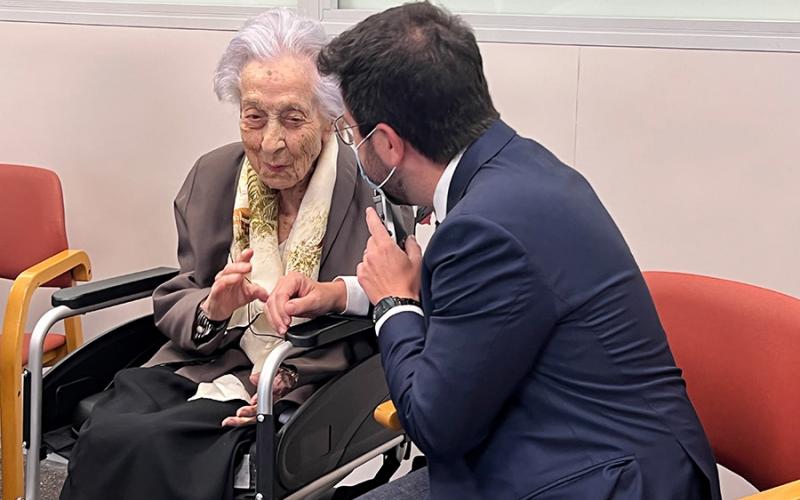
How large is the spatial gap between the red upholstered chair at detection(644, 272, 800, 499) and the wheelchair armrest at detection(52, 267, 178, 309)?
1.04 meters

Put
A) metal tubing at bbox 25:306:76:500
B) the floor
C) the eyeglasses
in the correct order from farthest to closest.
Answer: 1. the floor
2. metal tubing at bbox 25:306:76:500
3. the eyeglasses

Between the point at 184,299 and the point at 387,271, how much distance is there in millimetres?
670

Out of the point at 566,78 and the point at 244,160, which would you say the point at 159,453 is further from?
the point at 566,78

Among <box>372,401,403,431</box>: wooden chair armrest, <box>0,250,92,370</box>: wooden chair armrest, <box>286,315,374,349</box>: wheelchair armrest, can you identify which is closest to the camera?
<box>372,401,403,431</box>: wooden chair armrest

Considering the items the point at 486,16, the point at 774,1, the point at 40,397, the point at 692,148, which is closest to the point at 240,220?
the point at 40,397

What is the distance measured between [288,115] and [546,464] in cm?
97

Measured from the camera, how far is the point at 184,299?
2.07 metres

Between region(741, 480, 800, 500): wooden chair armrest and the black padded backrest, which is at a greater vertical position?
region(741, 480, 800, 500): wooden chair armrest

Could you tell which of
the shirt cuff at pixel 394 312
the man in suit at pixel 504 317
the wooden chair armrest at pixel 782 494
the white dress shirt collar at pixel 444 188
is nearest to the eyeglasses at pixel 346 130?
the man in suit at pixel 504 317

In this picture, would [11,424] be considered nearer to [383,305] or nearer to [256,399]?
[256,399]

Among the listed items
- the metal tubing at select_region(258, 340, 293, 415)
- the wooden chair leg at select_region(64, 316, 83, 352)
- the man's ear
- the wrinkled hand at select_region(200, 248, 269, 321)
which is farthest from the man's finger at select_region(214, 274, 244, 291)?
the wooden chair leg at select_region(64, 316, 83, 352)

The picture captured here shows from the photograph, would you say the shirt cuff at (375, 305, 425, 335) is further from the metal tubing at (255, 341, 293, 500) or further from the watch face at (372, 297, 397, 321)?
the metal tubing at (255, 341, 293, 500)

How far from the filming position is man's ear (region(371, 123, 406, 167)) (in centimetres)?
144

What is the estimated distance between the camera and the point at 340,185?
2.10 metres
